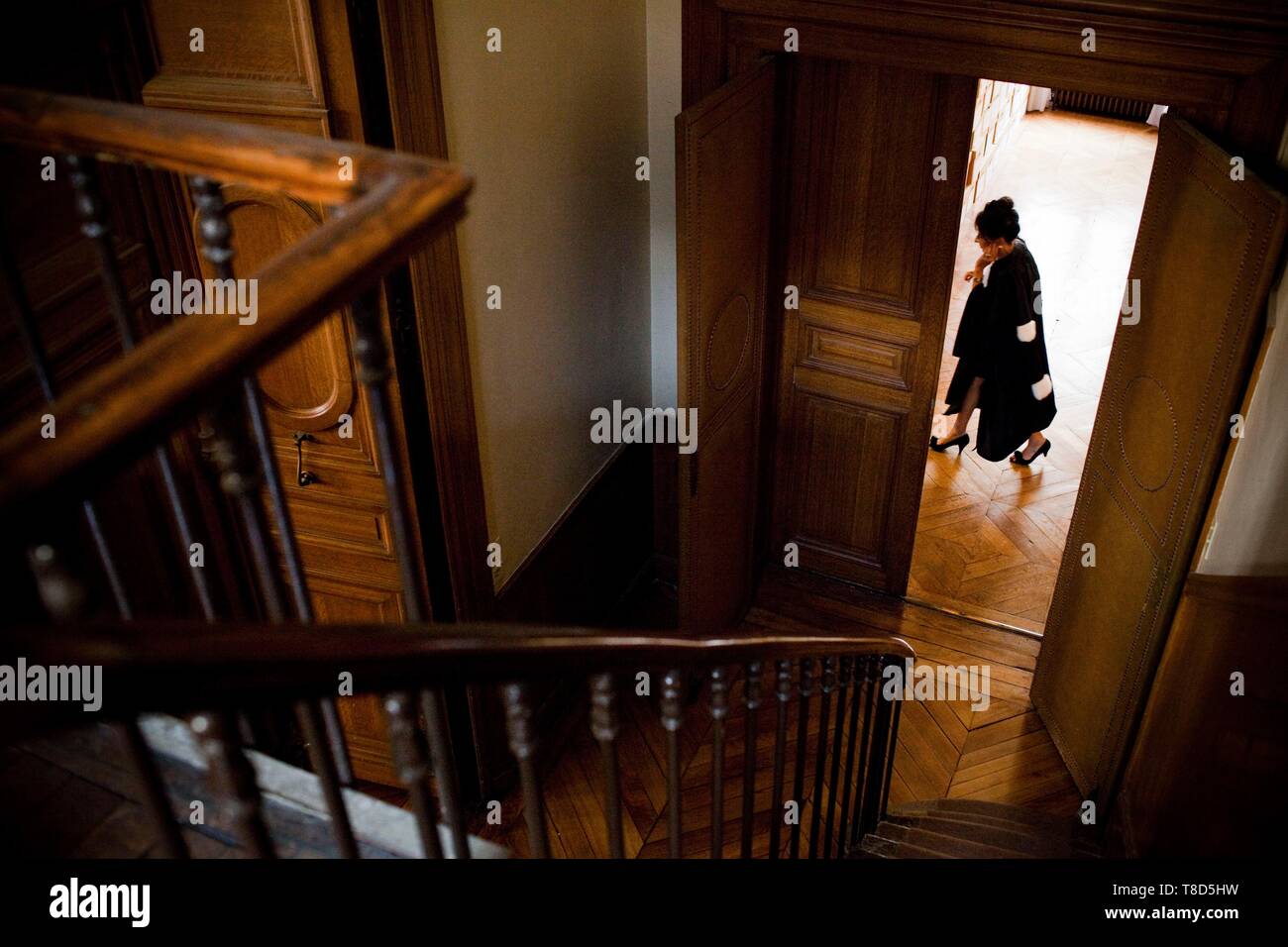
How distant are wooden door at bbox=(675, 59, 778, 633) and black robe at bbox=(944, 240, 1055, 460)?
1.25 meters

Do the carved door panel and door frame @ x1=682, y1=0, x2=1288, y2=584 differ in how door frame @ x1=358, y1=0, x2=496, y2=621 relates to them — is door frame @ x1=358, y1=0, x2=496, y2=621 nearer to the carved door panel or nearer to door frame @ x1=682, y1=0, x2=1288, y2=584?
the carved door panel

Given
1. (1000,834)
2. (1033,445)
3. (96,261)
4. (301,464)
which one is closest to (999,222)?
(1033,445)

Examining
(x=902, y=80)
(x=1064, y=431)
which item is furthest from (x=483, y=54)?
(x=1064, y=431)

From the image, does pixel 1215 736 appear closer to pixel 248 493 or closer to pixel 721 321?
pixel 721 321

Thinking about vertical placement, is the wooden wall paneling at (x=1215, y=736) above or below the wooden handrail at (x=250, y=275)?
below

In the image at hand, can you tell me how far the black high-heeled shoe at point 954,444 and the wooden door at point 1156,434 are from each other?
5.45 ft

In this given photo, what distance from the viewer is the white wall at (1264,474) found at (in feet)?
8.86

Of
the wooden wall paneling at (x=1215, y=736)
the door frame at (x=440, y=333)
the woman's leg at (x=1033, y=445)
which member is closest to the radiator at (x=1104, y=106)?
the woman's leg at (x=1033, y=445)

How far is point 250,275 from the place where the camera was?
816mm

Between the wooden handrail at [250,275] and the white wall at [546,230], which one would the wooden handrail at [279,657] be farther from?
the white wall at [546,230]

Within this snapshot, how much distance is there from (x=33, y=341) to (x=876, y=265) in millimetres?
3132

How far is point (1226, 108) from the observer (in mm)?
2895

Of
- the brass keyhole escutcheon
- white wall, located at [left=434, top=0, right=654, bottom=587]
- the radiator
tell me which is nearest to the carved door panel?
the brass keyhole escutcheon
